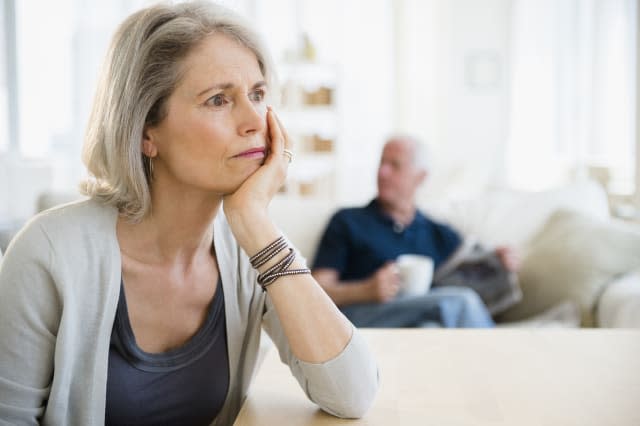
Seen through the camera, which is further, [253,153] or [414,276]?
[414,276]

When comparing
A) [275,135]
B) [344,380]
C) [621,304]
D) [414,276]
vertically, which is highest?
[275,135]

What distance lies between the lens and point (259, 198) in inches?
43.2

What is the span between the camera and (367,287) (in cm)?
221

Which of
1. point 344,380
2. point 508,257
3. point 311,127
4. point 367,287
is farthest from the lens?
point 311,127

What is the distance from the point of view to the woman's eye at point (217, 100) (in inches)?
42.8

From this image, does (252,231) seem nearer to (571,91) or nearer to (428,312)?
(428,312)

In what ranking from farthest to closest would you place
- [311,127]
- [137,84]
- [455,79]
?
[455,79]
[311,127]
[137,84]

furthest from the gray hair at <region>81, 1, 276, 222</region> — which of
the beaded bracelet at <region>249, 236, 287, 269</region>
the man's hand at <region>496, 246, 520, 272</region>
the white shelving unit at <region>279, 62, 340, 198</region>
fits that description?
the white shelving unit at <region>279, 62, 340, 198</region>

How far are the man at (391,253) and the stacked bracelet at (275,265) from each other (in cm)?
115

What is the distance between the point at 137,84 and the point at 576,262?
182 cm

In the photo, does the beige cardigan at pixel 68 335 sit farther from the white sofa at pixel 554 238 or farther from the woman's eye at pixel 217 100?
the white sofa at pixel 554 238

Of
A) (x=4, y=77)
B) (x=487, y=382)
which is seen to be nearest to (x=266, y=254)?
(x=487, y=382)

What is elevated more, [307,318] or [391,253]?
[307,318]

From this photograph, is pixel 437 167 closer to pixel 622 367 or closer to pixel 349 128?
pixel 349 128
